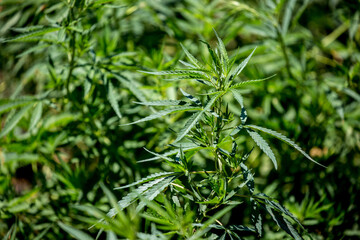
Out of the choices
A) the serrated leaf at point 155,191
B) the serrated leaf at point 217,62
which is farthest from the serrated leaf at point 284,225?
the serrated leaf at point 217,62

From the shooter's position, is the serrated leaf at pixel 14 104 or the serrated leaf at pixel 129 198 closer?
the serrated leaf at pixel 129 198

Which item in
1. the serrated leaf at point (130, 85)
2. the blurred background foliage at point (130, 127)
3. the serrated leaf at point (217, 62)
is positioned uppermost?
the serrated leaf at point (217, 62)

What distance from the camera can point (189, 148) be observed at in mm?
812

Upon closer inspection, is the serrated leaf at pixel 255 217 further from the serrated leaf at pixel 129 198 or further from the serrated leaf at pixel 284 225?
the serrated leaf at pixel 129 198

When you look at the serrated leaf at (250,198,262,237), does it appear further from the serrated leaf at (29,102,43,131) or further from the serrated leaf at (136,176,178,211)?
the serrated leaf at (29,102,43,131)

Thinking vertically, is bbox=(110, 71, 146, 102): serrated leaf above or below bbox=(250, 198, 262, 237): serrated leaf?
above

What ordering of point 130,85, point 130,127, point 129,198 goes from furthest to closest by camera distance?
point 130,127 < point 130,85 < point 129,198

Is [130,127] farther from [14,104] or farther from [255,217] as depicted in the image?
[255,217]

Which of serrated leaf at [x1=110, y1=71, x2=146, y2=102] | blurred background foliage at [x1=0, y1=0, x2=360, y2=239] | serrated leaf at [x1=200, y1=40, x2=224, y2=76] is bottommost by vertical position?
blurred background foliage at [x1=0, y1=0, x2=360, y2=239]

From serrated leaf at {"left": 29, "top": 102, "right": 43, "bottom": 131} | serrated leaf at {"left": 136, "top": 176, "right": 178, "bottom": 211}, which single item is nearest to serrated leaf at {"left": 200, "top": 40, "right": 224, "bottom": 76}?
serrated leaf at {"left": 136, "top": 176, "right": 178, "bottom": 211}

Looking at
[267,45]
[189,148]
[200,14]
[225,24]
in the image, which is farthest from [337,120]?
[189,148]

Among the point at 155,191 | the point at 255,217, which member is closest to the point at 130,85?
the point at 155,191

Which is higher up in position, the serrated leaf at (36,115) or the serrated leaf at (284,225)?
the serrated leaf at (36,115)

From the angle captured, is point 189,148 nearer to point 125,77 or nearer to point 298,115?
point 125,77
